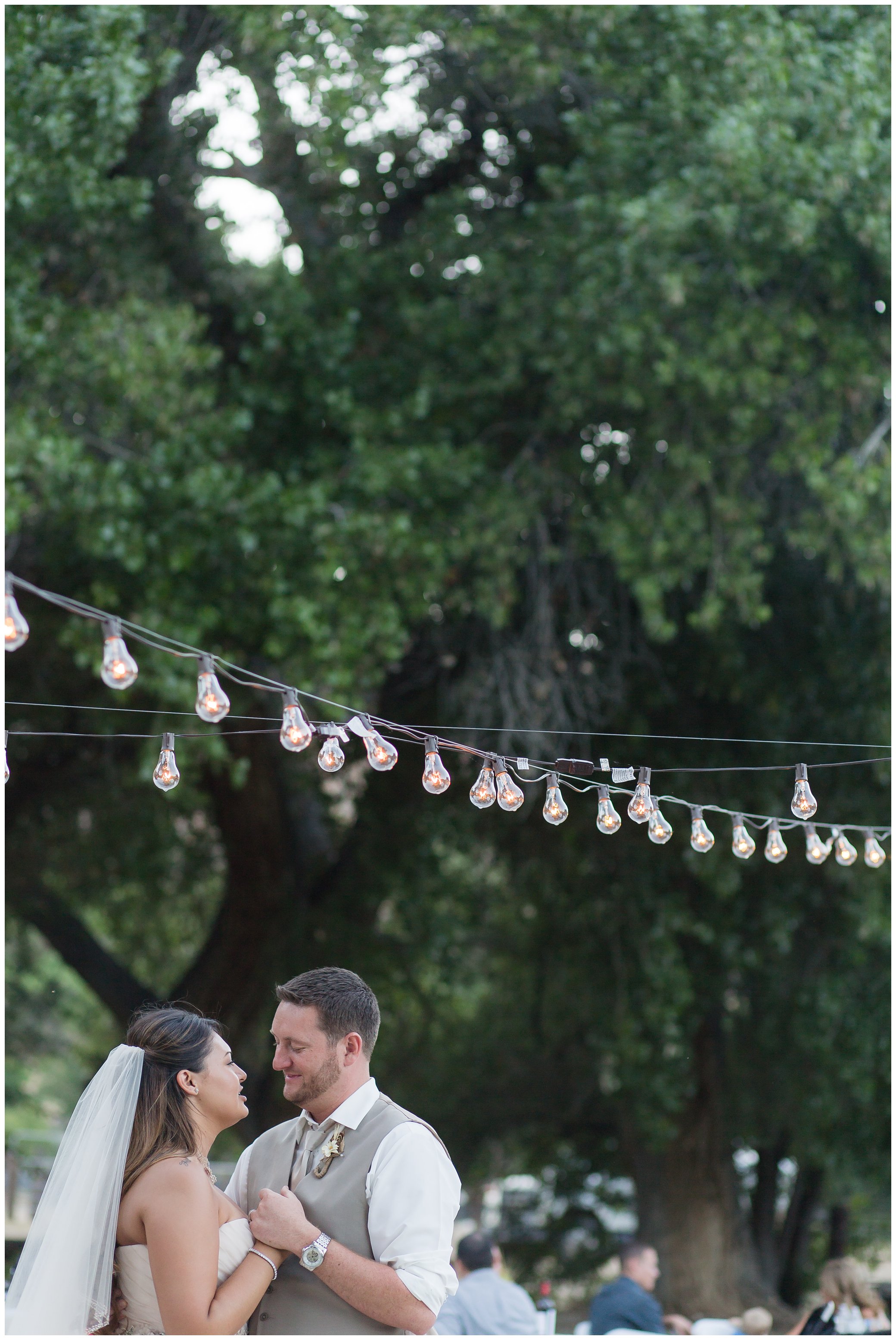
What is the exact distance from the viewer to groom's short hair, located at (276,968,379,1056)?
245 centimetres

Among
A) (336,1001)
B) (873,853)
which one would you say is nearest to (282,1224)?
(336,1001)

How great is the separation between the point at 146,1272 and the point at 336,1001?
58cm

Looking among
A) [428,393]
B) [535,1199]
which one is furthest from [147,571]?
[535,1199]

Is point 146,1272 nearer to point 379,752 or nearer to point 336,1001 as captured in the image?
point 336,1001

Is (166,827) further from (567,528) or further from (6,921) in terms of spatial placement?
(567,528)

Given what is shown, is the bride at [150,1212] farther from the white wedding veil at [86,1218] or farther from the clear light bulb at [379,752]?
the clear light bulb at [379,752]

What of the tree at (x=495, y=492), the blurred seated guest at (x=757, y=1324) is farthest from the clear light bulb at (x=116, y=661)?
the blurred seated guest at (x=757, y=1324)

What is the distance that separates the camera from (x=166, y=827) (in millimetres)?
9266

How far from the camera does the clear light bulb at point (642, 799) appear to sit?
10.3 ft

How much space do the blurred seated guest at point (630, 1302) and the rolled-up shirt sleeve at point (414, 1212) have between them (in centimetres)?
411

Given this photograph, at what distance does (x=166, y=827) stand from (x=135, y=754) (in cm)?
67

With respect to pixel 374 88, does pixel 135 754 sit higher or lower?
lower

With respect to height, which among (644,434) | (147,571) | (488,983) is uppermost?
(644,434)

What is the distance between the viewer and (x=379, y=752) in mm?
2768
